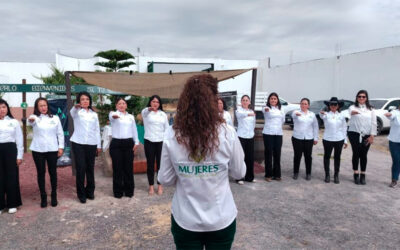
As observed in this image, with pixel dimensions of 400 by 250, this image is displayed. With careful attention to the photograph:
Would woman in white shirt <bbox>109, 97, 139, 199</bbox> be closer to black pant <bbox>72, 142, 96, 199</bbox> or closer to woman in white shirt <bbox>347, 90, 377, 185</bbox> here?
black pant <bbox>72, 142, 96, 199</bbox>

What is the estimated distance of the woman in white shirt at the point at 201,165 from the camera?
1.68 metres

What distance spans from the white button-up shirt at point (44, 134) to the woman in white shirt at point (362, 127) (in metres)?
5.14

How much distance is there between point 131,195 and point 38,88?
302 cm

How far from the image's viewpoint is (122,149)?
4.93 metres

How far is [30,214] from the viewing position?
4.24 metres

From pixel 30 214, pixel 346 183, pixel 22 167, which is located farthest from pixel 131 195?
pixel 346 183

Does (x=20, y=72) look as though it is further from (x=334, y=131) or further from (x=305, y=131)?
(x=334, y=131)

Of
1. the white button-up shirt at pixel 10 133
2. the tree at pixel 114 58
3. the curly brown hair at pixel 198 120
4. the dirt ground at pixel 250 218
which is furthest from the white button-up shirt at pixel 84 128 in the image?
the tree at pixel 114 58

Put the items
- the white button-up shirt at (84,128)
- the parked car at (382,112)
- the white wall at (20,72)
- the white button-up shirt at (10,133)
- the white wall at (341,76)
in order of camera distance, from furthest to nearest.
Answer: the white wall at (20,72)
the white wall at (341,76)
the parked car at (382,112)
the white button-up shirt at (84,128)
the white button-up shirt at (10,133)

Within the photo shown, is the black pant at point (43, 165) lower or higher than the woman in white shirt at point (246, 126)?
lower

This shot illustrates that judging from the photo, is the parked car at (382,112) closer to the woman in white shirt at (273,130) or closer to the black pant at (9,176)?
the woman in white shirt at (273,130)

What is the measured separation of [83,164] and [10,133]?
3.54 ft

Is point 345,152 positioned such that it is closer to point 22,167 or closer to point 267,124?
point 267,124

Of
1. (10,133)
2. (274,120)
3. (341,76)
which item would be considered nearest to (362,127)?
(274,120)
